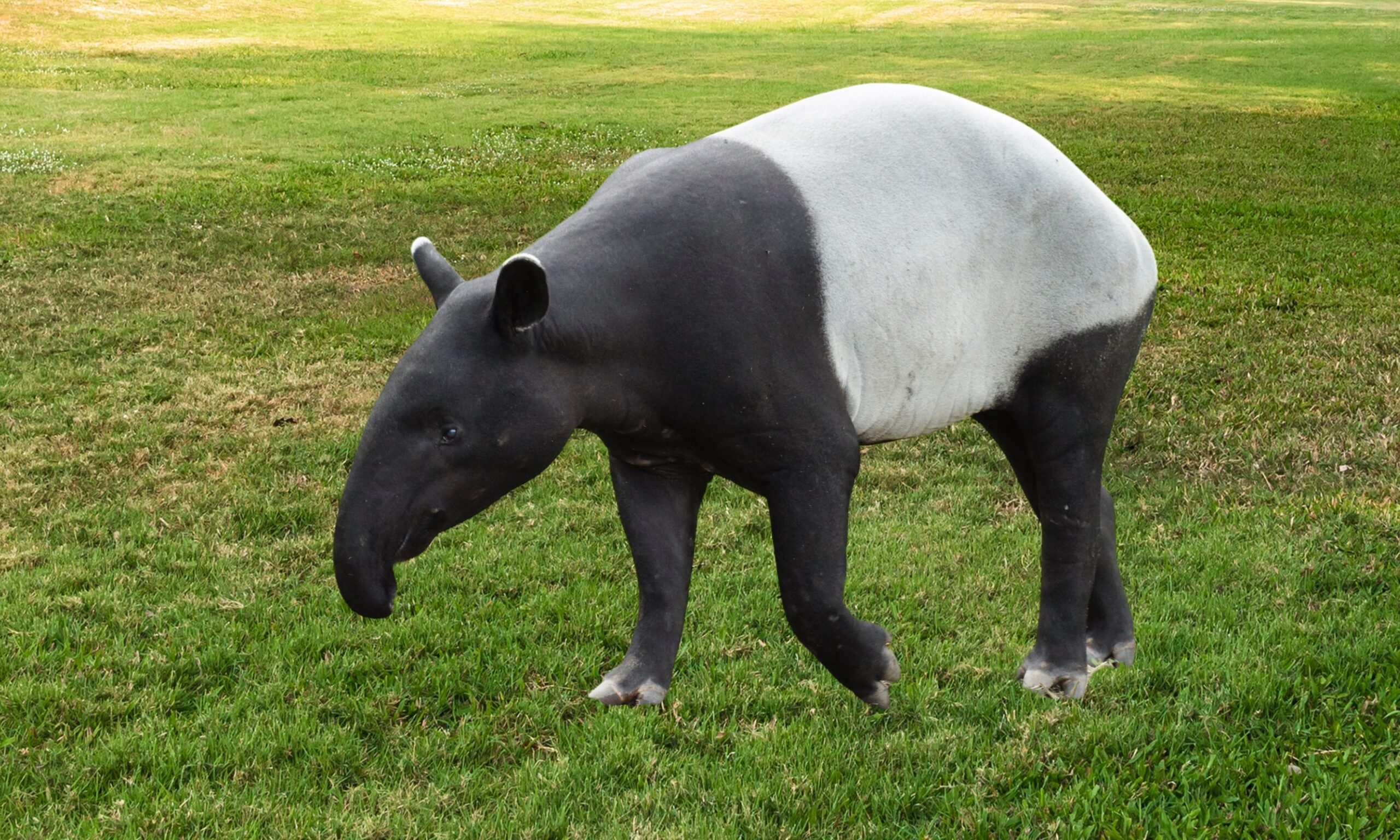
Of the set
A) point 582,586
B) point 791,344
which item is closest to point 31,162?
point 582,586

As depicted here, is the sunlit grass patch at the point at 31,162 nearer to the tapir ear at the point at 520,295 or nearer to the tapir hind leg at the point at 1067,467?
the tapir ear at the point at 520,295

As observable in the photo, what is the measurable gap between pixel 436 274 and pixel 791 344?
1081mm

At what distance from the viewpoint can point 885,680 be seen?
3.93 metres

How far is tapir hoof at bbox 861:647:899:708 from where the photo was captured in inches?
153

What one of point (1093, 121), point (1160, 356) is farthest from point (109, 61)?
point (1160, 356)

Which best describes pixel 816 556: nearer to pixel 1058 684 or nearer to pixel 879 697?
pixel 879 697

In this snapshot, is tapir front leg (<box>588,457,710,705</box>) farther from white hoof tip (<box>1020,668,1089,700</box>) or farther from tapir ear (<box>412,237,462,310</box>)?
white hoof tip (<box>1020,668,1089,700</box>)

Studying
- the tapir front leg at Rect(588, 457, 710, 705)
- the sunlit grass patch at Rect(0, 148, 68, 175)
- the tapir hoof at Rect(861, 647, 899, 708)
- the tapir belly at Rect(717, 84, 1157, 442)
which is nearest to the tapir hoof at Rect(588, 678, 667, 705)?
the tapir front leg at Rect(588, 457, 710, 705)

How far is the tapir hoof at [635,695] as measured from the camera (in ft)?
14.5

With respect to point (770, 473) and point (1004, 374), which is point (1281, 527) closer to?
point (1004, 374)

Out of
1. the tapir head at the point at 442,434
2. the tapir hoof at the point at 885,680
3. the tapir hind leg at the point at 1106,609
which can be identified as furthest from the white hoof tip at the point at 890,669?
the tapir head at the point at 442,434

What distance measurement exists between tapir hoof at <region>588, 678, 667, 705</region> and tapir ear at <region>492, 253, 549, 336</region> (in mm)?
1732

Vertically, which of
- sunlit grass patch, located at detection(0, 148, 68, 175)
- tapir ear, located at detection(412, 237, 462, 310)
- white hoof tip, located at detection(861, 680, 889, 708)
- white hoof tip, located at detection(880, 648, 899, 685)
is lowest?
sunlit grass patch, located at detection(0, 148, 68, 175)

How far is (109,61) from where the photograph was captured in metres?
27.6
